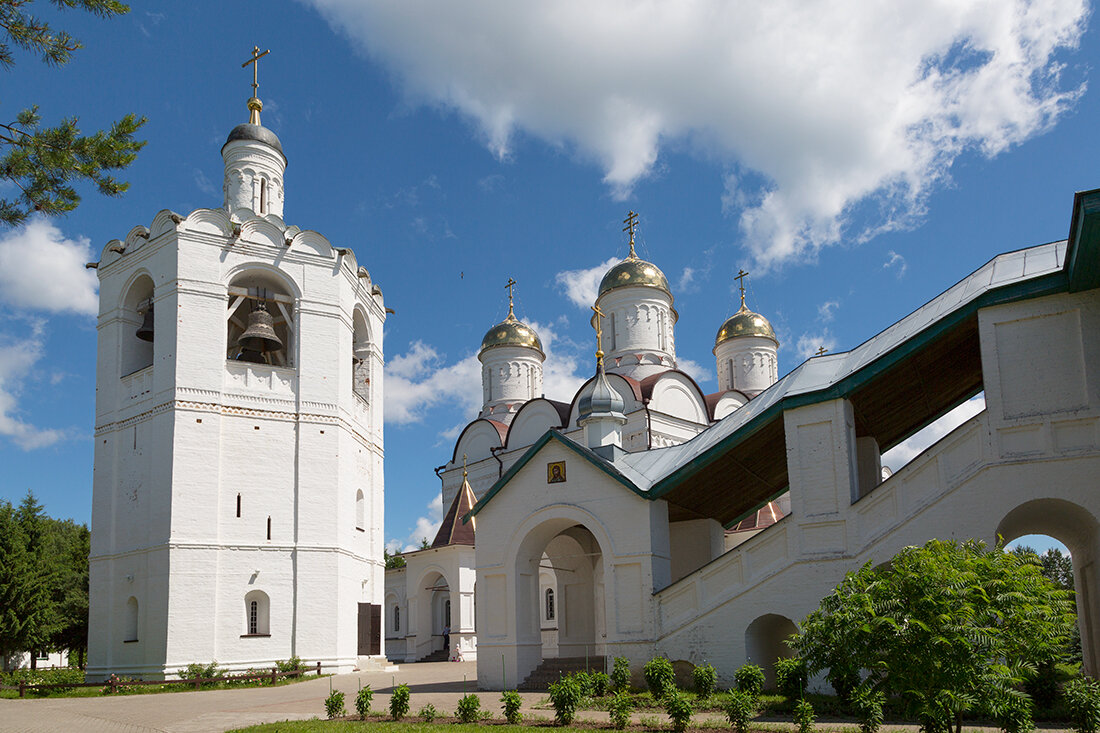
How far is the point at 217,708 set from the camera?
541 inches

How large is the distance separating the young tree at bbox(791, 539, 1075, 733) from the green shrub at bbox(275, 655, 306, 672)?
14796 mm

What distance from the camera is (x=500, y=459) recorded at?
1291 inches

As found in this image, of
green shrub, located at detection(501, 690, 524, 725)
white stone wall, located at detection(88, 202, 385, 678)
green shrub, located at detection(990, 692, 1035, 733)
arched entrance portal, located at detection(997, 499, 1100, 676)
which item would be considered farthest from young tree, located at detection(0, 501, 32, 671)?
green shrub, located at detection(990, 692, 1035, 733)

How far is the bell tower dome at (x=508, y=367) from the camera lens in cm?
3666

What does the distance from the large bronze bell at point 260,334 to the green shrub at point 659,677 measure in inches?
481

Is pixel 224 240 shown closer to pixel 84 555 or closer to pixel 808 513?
pixel 808 513

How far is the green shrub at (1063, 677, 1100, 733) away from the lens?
26.3 ft

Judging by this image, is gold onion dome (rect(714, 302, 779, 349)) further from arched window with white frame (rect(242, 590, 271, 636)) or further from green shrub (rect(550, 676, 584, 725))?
green shrub (rect(550, 676, 584, 725))

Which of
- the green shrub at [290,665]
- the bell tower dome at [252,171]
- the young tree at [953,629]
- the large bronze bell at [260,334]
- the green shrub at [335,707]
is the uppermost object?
the bell tower dome at [252,171]

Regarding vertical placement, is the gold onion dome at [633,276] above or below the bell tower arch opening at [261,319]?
above

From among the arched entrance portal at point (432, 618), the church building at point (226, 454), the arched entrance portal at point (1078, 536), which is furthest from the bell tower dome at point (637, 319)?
the arched entrance portal at point (1078, 536)

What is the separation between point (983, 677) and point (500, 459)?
26327mm

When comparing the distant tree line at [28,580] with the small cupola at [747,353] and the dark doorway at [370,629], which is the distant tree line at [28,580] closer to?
the dark doorway at [370,629]

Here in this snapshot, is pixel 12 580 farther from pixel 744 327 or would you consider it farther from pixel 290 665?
pixel 744 327
